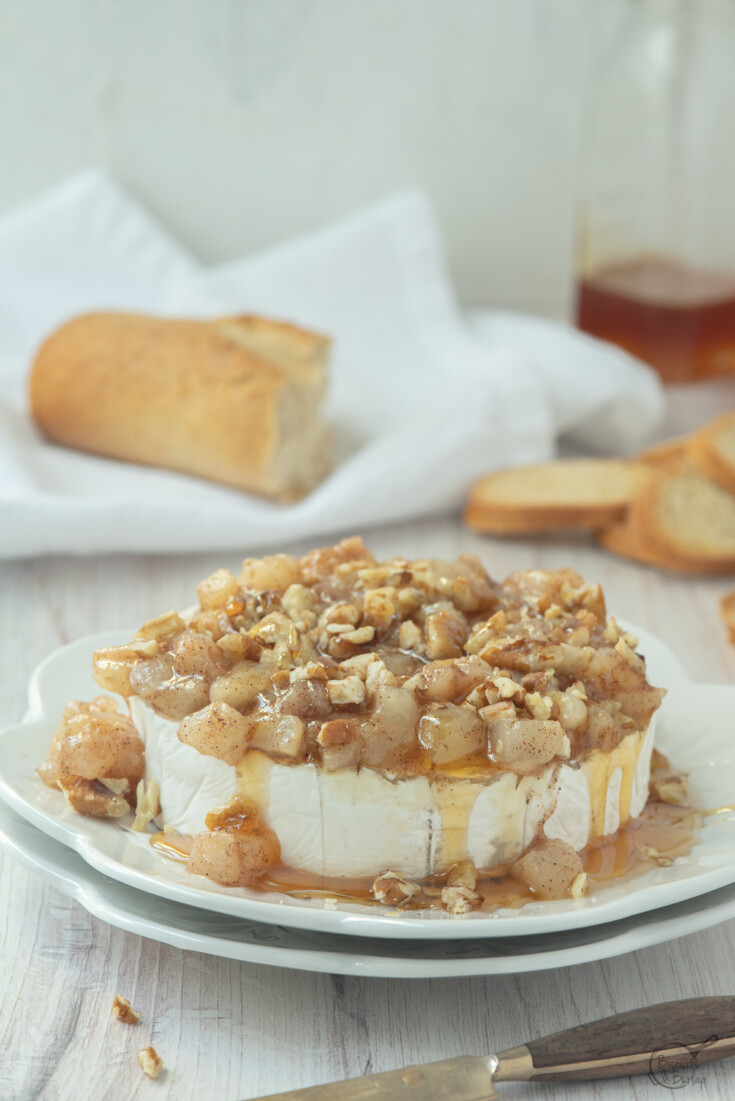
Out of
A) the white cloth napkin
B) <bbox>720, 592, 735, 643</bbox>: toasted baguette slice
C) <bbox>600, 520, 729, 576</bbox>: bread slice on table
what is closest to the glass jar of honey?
the white cloth napkin

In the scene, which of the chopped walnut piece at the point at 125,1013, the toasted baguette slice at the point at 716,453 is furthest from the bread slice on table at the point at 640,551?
the chopped walnut piece at the point at 125,1013

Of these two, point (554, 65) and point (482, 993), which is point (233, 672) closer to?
point (482, 993)

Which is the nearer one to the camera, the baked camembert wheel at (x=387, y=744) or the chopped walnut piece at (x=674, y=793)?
the baked camembert wheel at (x=387, y=744)

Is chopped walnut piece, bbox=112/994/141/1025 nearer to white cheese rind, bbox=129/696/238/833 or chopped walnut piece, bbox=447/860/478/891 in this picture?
white cheese rind, bbox=129/696/238/833

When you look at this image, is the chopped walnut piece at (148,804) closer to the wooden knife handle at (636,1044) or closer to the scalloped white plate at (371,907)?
the scalloped white plate at (371,907)

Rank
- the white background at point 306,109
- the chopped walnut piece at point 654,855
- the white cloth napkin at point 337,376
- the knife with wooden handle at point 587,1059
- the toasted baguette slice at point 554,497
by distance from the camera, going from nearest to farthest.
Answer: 1. the knife with wooden handle at point 587,1059
2. the chopped walnut piece at point 654,855
3. the white cloth napkin at point 337,376
4. the toasted baguette slice at point 554,497
5. the white background at point 306,109

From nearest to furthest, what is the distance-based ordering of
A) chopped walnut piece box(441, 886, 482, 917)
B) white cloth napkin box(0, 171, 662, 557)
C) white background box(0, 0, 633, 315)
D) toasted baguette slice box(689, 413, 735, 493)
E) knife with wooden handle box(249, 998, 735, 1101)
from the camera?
knife with wooden handle box(249, 998, 735, 1101)
chopped walnut piece box(441, 886, 482, 917)
white cloth napkin box(0, 171, 662, 557)
toasted baguette slice box(689, 413, 735, 493)
white background box(0, 0, 633, 315)
